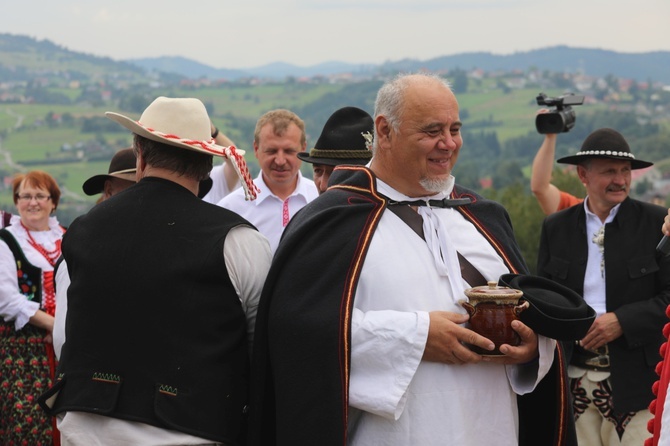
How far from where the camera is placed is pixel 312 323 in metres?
3.60

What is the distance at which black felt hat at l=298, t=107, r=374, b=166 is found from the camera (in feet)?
18.5

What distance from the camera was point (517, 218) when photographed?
47531mm

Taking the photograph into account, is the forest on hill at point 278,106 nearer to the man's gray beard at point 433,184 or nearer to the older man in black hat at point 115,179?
the older man in black hat at point 115,179

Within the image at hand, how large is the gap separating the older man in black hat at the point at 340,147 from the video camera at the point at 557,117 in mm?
1740

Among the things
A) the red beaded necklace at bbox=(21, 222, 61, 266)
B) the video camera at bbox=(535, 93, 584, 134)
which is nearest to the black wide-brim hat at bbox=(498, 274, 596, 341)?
the video camera at bbox=(535, 93, 584, 134)

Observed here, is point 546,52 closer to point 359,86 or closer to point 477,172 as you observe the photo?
point 359,86

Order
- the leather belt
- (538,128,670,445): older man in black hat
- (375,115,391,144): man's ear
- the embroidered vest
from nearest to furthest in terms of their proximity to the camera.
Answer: (375,115,391,144): man's ear, (538,128,670,445): older man in black hat, the leather belt, the embroidered vest

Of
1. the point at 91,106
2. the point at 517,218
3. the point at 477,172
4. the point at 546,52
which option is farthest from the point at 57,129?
the point at 546,52

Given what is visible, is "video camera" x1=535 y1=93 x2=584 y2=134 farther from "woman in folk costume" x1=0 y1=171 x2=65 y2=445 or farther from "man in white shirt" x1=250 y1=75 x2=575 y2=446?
"woman in folk costume" x1=0 y1=171 x2=65 y2=445

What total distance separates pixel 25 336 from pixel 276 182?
207 centimetres

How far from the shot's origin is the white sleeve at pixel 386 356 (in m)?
3.58

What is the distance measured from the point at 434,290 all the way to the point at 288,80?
103 meters

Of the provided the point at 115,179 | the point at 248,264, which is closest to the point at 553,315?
the point at 248,264

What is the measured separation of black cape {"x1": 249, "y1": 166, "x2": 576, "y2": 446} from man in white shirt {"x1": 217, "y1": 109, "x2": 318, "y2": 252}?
2492mm
